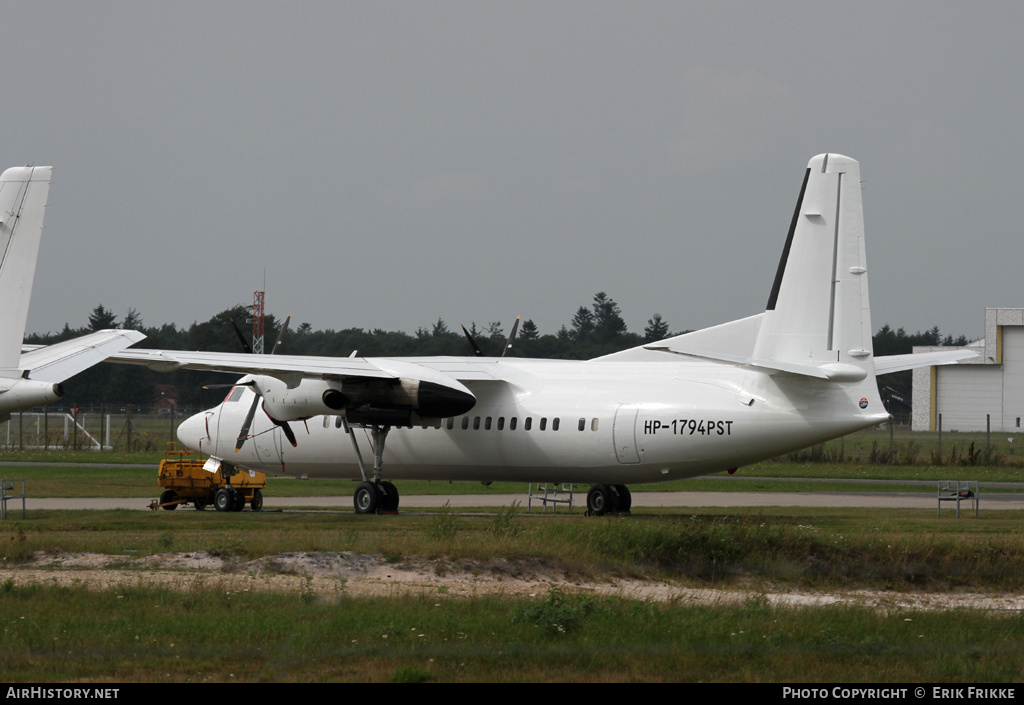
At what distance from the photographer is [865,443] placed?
75250 mm

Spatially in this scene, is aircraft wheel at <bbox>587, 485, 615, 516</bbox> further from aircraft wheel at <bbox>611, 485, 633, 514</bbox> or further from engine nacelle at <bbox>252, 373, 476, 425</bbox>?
engine nacelle at <bbox>252, 373, 476, 425</bbox>

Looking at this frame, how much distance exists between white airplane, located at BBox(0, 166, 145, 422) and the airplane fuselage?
37.0ft

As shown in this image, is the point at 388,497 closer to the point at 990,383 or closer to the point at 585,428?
the point at 585,428

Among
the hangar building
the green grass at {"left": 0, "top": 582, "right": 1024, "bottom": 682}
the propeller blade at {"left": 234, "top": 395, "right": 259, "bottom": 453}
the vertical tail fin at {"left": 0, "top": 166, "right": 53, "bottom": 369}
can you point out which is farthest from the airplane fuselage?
the hangar building

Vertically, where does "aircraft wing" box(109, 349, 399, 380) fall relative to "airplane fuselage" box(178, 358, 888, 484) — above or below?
above

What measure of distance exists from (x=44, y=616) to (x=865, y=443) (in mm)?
67404

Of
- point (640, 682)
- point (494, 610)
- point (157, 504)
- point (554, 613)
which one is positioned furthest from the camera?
point (157, 504)

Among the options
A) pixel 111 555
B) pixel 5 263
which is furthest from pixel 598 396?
pixel 5 263

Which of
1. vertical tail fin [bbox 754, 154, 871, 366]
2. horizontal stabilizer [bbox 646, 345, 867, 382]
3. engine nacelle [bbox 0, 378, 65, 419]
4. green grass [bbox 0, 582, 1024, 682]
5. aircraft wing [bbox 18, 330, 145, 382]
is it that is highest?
vertical tail fin [bbox 754, 154, 871, 366]

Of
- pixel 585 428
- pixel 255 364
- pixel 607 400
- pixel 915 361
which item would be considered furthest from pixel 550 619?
pixel 915 361

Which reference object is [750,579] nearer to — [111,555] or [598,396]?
[598,396]

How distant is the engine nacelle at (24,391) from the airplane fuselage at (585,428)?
12.3 m

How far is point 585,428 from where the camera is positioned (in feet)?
83.0

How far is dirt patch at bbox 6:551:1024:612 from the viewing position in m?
16.3
